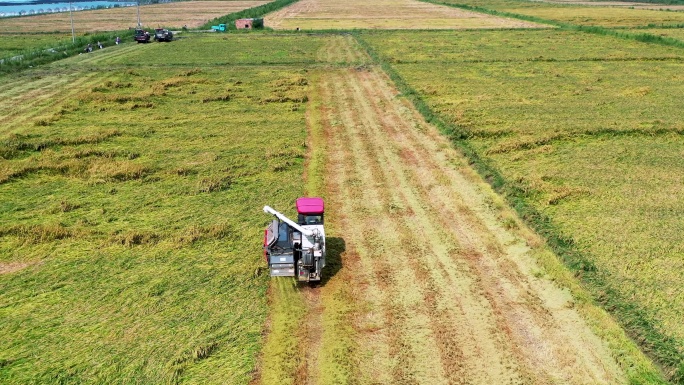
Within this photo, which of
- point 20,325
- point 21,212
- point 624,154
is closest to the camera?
point 20,325

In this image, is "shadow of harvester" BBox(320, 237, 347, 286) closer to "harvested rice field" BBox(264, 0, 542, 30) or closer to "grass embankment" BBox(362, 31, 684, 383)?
"grass embankment" BBox(362, 31, 684, 383)

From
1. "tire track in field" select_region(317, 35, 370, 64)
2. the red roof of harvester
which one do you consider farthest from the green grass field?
the red roof of harvester

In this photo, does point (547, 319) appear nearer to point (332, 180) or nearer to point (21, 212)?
point (332, 180)

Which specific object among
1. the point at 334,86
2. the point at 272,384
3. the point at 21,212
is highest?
the point at 334,86

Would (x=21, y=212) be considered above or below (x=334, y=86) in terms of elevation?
below

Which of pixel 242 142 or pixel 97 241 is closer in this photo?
pixel 97 241

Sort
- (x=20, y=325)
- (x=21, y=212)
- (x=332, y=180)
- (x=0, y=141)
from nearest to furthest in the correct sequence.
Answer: (x=20, y=325) → (x=21, y=212) → (x=332, y=180) → (x=0, y=141)

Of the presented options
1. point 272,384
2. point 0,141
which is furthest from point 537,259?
point 0,141
